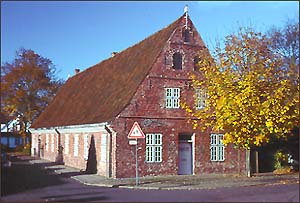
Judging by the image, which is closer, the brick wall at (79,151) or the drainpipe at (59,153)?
the brick wall at (79,151)

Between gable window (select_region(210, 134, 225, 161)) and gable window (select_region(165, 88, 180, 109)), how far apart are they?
2982 millimetres

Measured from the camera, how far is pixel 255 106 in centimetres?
2244

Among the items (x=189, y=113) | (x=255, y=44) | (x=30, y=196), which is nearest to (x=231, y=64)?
(x=255, y=44)

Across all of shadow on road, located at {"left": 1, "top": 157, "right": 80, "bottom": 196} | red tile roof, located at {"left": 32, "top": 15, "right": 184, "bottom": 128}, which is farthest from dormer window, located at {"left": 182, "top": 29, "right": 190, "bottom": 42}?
shadow on road, located at {"left": 1, "top": 157, "right": 80, "bottom": 196}

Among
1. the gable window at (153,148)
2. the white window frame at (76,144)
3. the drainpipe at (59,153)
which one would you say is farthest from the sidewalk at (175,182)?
the drainpipe at (59,153)

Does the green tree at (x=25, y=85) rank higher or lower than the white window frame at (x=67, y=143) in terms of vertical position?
higher

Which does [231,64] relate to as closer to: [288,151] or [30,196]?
[288,151]

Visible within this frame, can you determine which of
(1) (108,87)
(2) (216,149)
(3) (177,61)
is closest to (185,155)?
(2) (216,149)

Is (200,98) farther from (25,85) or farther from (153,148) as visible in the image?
(25,85)

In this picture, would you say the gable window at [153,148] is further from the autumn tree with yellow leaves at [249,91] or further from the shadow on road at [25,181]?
the shadow on road at [25,181]

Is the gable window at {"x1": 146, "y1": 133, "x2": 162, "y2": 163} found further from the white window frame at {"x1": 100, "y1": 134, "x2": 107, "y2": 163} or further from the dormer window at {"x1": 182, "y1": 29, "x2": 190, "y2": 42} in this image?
the dormer window at {"x1": 182, "y1": 29, "x2": 190, "y2": 42}

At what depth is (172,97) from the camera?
26.2 m

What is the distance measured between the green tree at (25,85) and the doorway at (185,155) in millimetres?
11465

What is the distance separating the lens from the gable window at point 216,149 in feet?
88.3
